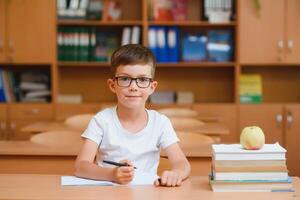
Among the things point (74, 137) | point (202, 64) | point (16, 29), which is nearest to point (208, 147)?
point (74, 137)

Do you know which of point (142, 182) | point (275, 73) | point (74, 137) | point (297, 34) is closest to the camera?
point (142, 182)

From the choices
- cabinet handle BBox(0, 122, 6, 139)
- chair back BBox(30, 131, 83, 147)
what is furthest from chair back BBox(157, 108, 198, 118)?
cabinet handle BBox(0, 122, 6, 139)

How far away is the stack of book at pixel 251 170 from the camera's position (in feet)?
5.58

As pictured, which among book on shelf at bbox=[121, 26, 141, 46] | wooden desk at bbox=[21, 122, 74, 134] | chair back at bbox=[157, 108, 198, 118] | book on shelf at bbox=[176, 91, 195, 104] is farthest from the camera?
book on shelf at bbox=[176, 91, 195, 104]

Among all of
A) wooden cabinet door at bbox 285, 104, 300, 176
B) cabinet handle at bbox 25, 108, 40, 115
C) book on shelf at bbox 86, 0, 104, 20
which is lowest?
wooden cabinet door at bbox 285, 104, 300, 176

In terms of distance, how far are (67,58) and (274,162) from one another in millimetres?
3884

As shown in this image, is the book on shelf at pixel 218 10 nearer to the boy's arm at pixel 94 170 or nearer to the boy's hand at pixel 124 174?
the boy's arm at pixel 94 170

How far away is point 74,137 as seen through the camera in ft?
11.0

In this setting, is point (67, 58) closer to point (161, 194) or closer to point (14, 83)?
point (14, 83)

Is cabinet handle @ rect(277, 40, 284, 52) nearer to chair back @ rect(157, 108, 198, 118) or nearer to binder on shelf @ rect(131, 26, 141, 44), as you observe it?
chair back @ rect(157, 108, 198, 118)

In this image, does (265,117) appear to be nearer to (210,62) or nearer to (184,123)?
(210,62)

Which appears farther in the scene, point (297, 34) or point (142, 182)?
point (297, 34)

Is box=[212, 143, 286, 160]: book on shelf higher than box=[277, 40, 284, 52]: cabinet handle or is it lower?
lower

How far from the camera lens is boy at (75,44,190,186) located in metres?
1.98
